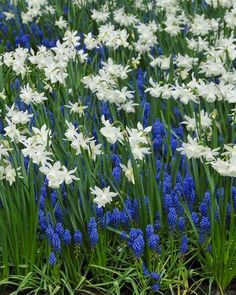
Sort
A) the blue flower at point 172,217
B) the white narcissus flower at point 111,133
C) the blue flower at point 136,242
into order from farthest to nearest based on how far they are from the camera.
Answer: the white narcissus flower at point 111,133, the blue flower at point 172,217, the blue flower at point 136,242

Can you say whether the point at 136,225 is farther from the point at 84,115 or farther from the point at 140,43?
the point at 140,43

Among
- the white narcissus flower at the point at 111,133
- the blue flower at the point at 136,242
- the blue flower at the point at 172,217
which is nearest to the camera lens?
the blue flower at the point at 136,242

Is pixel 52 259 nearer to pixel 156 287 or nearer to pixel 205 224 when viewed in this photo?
pixel 156 287

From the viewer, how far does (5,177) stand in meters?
3.54

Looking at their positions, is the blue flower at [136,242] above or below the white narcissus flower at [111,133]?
below

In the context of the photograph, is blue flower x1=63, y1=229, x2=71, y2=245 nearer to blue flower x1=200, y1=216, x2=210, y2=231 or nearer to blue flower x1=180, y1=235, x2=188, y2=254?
blue flower x1=180, y1=235, x2=188, y2=254

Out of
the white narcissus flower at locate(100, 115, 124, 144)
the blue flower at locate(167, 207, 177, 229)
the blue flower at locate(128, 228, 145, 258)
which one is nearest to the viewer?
the blue flower at locate(128, 228, 145, 258)

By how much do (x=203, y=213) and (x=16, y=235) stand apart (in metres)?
1.00

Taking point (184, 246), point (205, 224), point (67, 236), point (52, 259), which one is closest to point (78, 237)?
point (67, 236)

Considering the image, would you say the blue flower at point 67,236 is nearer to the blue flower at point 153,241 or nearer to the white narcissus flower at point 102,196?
the white narcissus flower at point 102,196

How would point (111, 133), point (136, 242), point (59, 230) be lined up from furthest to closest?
point (111, 133)
point (59, 230)
point (136, 242)

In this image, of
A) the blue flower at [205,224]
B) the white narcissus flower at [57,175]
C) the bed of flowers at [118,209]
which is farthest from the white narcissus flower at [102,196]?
the blue flower at [205,224]

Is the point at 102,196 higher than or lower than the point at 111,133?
lower

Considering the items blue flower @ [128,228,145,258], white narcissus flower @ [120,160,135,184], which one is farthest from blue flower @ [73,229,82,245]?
white narcissus flower @ [120,160,135,184]
